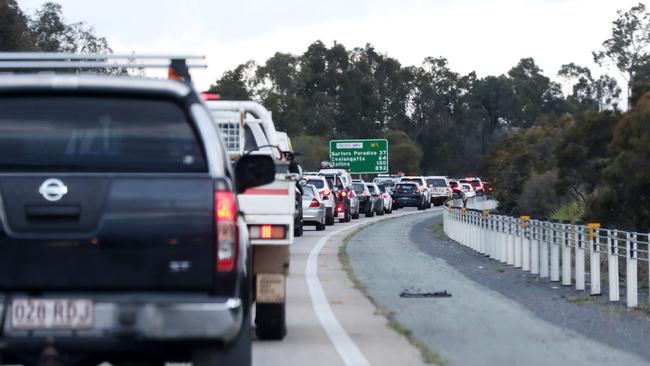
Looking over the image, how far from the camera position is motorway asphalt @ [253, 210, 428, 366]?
12547mm

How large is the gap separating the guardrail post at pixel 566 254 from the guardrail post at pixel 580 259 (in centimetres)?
44

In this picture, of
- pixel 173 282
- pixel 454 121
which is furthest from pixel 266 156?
pixel 454 121

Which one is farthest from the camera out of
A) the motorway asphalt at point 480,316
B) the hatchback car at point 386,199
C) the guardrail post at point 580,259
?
the hatchback car at point 386,199

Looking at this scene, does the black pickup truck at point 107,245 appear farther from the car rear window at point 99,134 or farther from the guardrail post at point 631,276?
the guardrail post at point 631,276

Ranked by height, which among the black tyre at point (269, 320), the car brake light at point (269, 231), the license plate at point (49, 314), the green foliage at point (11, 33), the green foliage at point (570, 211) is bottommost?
the black tyre at point (269, 320)

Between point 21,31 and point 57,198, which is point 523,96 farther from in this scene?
point 57,198

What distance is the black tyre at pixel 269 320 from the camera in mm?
13602

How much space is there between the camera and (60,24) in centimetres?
8325

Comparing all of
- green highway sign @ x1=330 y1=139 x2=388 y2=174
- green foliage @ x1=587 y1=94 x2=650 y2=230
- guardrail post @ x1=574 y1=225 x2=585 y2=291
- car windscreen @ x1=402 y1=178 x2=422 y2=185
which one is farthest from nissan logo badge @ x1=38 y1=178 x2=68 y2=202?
green highway sign @ x1=330 y1=139 x2=388 y2=174

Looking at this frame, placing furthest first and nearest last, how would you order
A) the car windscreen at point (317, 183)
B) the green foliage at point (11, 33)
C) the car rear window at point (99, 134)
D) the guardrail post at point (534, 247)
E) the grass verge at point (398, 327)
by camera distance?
1. the green foliage at point (11, 33)
2. the car windscreen at point (317, 183)
3. the guardrail post at point (534, 247)
4. the grass verge at point (398, 327)
5. the car rear window at point (99, 134)

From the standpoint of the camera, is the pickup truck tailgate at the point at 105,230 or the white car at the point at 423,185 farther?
the white car at the point at 423,185

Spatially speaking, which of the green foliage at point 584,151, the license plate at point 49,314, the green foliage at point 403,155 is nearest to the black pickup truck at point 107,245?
the license plate at point 49,314

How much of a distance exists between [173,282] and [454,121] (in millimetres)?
140617

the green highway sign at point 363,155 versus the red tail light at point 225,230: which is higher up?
the green highway sign at point 363,155
